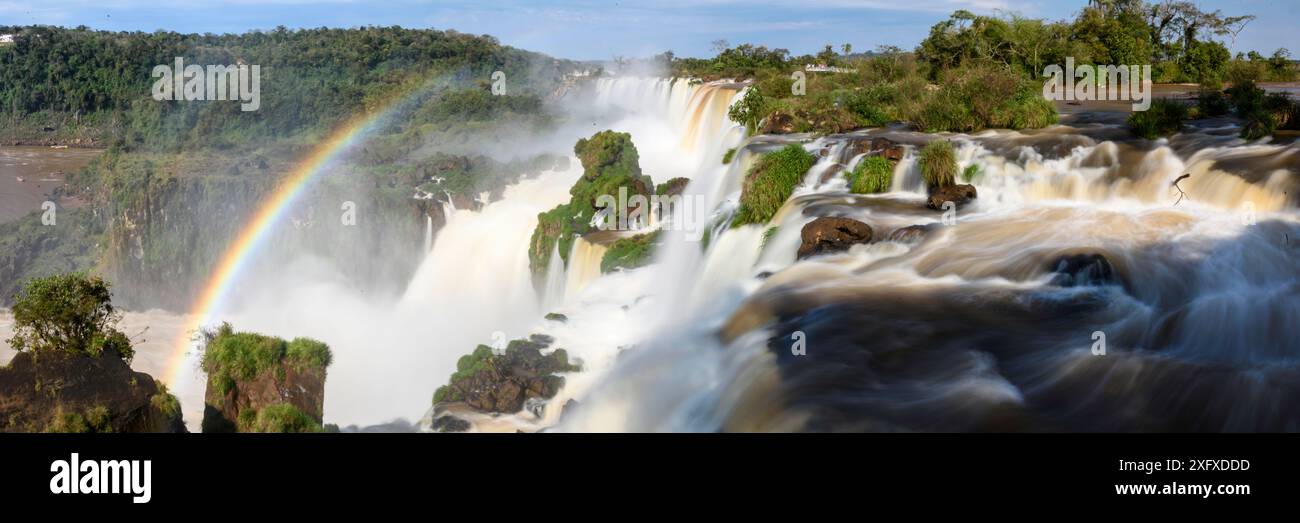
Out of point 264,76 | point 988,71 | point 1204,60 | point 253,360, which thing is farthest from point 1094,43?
point 264,76

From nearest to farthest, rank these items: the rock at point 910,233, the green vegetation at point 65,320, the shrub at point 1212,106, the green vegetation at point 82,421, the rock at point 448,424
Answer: the green vegetation at point 82,421 < the green vegetation at point 65,320 < the rock at point 448,424 < the rock at point 910,233 < the shrub at point 1212,106

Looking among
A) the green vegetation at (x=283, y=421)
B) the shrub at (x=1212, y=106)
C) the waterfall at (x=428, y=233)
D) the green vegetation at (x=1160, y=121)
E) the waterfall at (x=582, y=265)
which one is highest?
the shrub at (x=1212, y=106)

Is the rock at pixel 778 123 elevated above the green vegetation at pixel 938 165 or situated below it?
above

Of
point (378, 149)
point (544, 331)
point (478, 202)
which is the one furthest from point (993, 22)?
point (378, 149)

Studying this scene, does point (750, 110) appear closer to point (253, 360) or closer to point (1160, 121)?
point (1160, 121)

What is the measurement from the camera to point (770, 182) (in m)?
16.0

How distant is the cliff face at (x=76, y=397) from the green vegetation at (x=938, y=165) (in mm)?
11796

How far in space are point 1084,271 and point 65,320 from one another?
1207 centimetres

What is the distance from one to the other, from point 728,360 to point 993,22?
79.9 ft

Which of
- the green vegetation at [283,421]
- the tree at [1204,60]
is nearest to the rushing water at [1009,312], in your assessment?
the green vegetation at [283,421]

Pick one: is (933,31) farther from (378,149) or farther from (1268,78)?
(378,149)

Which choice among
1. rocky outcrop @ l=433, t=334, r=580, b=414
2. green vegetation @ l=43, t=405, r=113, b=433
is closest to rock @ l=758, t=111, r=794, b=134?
rocky outcrop @ l=433, t=334, r=580, b=414

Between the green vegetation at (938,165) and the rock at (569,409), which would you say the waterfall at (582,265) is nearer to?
the green vegetation at (938,165)

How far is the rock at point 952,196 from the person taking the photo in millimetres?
14516
